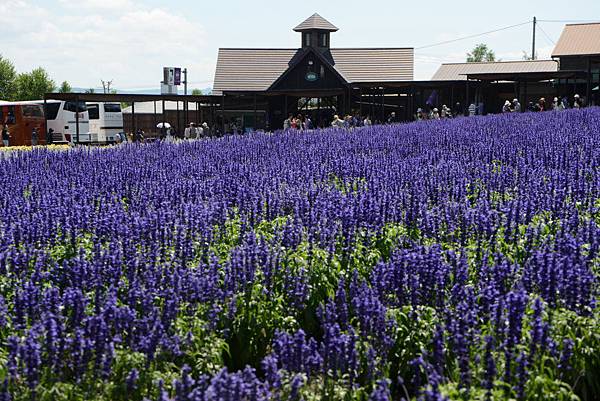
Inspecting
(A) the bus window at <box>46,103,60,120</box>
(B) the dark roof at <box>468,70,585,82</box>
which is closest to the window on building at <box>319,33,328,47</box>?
(B) the dark roof at <box>468,70,585,82</box>

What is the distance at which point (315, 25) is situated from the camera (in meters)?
53.5

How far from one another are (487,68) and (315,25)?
1367 centimetres

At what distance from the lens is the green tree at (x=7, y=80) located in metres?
95.4

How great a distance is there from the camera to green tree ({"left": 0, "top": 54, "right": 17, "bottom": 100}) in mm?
95438

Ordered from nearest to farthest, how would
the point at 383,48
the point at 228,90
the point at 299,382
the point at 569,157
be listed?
the point at 299,382 < the point at 569,157 < the point at 228,90 < the point at 383,48

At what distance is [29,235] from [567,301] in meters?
4.76

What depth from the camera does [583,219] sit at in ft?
25.0

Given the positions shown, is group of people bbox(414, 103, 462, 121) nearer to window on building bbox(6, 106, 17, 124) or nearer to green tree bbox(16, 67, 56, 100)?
window on building bbox(6, 106, 17, 124)

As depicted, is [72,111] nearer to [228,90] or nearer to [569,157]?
[228,90]

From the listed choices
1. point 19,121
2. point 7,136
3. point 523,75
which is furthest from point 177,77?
point 523,75

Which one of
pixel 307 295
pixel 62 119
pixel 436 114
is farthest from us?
pixel 62 119

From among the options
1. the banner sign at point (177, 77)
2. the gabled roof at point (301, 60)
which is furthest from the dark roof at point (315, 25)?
the banner sign at point (177, 77)

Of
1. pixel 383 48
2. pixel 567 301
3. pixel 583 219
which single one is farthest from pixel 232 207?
pixel 383 48

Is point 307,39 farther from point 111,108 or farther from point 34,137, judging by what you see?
point 34,137
